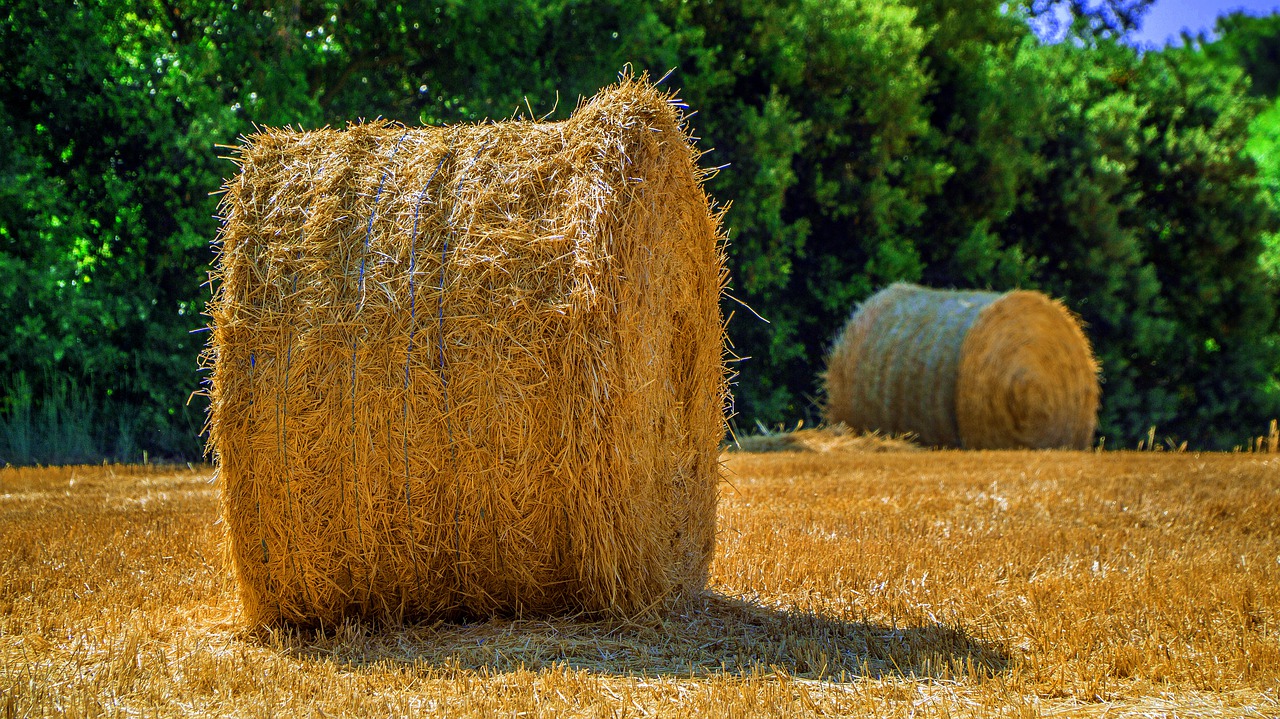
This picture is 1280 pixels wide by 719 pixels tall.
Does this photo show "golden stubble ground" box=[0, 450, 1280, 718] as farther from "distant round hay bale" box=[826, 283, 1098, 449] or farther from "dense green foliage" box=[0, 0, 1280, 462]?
"distant round hay bale" box=[826, 283, 1098, 449]

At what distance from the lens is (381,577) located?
419 cm

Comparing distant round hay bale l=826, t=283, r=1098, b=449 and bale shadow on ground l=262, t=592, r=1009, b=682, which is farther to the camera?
distant round hay bale l=826, t=283, r=1098, b=449

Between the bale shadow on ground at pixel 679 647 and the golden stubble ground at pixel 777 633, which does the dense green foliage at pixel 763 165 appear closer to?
the golden stubble ground at pixel 777 633

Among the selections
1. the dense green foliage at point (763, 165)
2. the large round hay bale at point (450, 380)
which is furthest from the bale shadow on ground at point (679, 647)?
the dense green foliage at point (763, 165)

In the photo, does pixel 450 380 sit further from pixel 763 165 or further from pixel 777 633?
pixel 763 165

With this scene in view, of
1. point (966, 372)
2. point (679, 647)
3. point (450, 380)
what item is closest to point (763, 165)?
point (966, 372)

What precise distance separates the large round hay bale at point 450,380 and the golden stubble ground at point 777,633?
0.77ft

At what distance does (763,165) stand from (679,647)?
12.3 m

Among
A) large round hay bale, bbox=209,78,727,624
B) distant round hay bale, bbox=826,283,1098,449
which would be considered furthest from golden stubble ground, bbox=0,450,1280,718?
distant round hay bale, bbox=826,283,1098,449

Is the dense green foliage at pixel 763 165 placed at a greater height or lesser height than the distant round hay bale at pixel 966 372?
greater

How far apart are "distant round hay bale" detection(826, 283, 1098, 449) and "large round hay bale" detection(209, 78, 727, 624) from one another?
8174 mm

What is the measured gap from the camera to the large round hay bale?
4039 mm

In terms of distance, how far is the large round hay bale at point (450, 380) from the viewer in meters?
4.04

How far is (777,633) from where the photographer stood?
13.4ft
